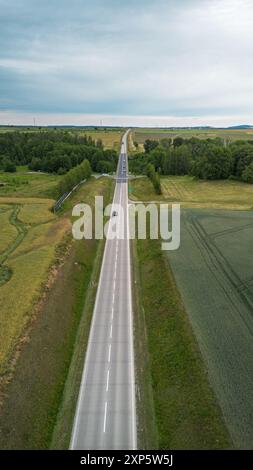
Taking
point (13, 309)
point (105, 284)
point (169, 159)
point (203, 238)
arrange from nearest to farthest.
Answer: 1. point (13, 309)
2. point (105, 284)
3. point (203, 238)
4. point (169, 159)

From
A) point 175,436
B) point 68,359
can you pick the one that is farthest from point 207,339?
point 68,359

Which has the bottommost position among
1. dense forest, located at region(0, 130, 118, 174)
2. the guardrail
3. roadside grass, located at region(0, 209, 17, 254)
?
roadside grass, located at region(0, 209, 17, 254)

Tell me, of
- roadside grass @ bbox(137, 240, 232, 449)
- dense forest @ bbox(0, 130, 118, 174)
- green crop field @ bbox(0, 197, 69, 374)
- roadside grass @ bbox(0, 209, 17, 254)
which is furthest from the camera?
dense forest @ bbox(0, 130, 118, 174)

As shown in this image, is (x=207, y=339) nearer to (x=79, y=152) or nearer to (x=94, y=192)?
(x=94, y=192)

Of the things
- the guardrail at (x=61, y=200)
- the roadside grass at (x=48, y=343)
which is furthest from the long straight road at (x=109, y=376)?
the guardrail at (x=61, y=200)

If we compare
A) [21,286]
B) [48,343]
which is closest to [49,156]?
[21,286]

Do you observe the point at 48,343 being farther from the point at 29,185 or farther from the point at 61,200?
the point at 29,185

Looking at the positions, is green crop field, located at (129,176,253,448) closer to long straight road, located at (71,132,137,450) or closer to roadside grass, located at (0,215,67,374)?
long straight road, located at (71,132,137,450)

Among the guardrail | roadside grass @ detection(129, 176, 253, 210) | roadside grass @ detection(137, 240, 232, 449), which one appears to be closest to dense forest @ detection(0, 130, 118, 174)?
roadside grass @ detection(129, 176, 253, 210)
